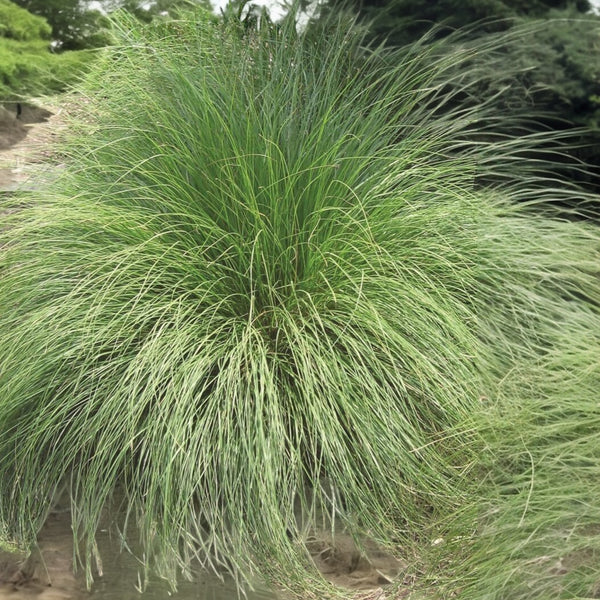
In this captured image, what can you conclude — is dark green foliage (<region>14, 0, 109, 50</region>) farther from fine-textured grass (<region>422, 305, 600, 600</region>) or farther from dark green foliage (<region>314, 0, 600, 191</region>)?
fine-textured grass (<region>422, 305, 600, 600</region>)

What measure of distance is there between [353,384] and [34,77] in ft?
16.3

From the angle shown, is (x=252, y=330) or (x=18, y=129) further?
(x=18, y=129)

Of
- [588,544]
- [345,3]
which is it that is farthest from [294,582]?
[345,3]

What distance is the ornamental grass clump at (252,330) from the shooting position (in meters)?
2.23

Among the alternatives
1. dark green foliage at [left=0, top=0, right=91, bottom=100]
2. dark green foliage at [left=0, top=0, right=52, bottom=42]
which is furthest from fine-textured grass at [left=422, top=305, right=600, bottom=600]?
dark green foliage at [left=0, top=0, right=52, bottom=42]

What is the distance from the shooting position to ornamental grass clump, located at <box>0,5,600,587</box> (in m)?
2.23

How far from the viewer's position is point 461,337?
2463 millimetres

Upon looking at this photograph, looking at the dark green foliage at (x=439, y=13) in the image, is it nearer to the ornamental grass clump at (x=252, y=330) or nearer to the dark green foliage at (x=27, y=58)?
the ornamental grass clump at (x=252, y=330)

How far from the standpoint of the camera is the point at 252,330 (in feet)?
7.84

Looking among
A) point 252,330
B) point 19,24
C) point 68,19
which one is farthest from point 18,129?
point 252,330

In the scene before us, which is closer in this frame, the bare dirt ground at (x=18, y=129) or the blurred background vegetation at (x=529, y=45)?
the blurred background vegetation at (x=529, y=45)

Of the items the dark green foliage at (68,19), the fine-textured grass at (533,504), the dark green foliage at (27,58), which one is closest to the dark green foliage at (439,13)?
the fine-textured grass at (533,504)

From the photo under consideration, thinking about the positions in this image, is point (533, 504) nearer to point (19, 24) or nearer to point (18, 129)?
point (18, 129)

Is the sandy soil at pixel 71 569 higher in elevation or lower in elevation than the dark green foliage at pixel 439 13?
lower
